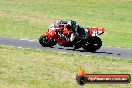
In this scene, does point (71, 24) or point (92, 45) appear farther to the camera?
point (71, 24)

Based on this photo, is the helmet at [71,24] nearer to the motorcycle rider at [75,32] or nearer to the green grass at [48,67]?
the motorcycle rider at [75,32]

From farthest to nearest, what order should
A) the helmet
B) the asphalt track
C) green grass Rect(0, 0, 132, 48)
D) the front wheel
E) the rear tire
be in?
green grass Rect(0, 0, 132, 48) → the rear tire → the helmet → the front wheel → the asphalt track

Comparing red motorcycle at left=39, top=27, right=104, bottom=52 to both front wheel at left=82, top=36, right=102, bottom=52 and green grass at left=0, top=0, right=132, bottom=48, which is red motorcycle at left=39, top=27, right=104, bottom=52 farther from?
green grass at left=0, top=0, right=132, bottom=48

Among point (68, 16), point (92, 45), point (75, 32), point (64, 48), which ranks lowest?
point (68, 16)

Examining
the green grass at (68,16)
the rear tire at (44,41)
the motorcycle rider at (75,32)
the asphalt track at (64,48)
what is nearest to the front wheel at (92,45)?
the asphalt track at (64,48)

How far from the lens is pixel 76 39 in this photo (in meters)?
26.8

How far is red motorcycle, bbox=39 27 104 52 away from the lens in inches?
1037

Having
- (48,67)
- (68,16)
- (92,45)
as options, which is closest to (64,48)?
(92,45)

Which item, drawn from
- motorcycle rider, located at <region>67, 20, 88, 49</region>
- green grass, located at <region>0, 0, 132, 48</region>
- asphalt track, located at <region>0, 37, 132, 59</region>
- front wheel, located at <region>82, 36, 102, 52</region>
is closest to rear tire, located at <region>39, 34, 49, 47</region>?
asphalt track, located at <region>0, 37, 132, 59</region>

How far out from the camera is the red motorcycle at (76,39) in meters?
26.3

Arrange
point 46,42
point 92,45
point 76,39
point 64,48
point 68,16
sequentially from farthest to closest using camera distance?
point 68,16 < point 64,48 < point 46,42 < point 76,39 < point 92,45

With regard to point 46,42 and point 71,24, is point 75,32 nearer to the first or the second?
point 71,24

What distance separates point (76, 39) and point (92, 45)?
1077 mm

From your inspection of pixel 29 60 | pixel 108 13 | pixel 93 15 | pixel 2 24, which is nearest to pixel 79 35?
pixel 29 60
